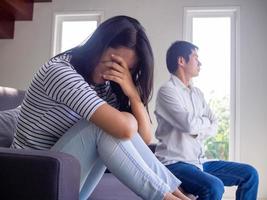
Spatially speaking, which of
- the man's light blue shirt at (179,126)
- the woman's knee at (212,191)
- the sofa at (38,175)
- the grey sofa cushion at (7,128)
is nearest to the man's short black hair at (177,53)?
the man's light blue shirt at (179,126)

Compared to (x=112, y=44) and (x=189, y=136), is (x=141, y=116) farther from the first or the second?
(x=189, y=136)

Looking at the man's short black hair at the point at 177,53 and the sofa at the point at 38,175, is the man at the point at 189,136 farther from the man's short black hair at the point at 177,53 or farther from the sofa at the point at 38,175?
the sofa at the point at 38,175

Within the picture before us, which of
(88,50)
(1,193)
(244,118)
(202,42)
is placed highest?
(202,42)

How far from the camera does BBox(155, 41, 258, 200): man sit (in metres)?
1.61

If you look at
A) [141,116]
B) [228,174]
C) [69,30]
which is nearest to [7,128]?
[141,116]

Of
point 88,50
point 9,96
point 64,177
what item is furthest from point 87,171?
point 9,96

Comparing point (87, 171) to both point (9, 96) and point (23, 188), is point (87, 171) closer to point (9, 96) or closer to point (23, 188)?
point (23, 188)

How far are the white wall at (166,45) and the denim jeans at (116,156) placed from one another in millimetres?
2235

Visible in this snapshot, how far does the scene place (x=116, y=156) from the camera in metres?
1.04

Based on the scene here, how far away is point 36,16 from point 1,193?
2995 mm

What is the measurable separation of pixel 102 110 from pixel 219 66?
8.29ft

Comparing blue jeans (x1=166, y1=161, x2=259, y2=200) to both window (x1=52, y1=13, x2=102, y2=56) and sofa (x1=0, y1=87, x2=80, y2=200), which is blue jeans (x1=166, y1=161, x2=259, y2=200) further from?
window (x1=52, y1=13, x2=102, y2=56)

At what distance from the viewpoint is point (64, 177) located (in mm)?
898

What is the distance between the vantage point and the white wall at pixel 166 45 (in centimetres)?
321
